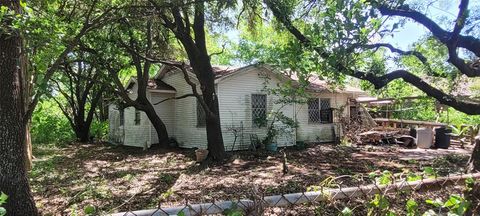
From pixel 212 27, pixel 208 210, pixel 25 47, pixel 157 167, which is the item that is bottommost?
pixel 157 167

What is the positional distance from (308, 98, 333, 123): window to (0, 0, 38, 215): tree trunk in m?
13.9

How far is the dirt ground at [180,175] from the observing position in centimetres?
648

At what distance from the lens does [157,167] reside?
10664 millimetres

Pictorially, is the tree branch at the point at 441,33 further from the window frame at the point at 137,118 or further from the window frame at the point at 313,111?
the window frame at the point at 137,118

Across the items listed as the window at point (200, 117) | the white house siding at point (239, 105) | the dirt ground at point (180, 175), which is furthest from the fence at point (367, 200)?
the window at point (200, 117)

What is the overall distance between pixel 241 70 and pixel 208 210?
1300 centimetres

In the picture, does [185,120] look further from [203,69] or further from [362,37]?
[362,37]

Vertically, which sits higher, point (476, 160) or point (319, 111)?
point (319, 111)

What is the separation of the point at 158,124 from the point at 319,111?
7.49 metres

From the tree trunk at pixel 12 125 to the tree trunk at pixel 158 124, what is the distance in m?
10.9

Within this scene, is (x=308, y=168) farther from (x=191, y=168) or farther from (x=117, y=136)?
(x=117, y=136)

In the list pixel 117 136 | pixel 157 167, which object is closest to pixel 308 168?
pixel 157 167

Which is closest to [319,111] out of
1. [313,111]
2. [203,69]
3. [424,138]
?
[313,111]

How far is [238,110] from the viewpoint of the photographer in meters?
15.0
